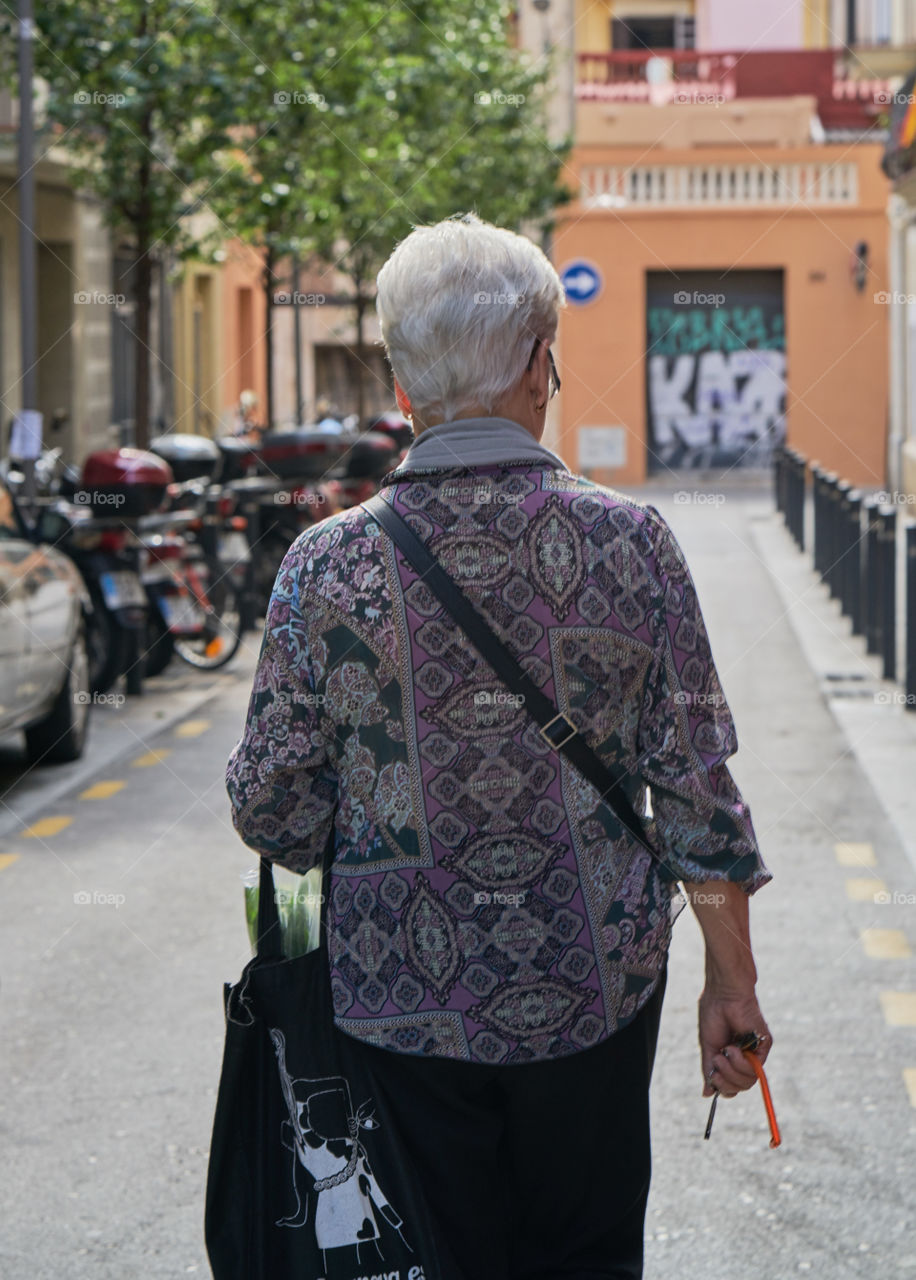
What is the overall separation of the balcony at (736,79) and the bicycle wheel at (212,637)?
22.1 m

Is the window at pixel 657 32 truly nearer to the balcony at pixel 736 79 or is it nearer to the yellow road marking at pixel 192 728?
the balcony at pixel 736 79

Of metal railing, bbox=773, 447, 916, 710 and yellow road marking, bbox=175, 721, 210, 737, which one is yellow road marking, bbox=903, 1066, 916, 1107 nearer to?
metal railing, bbox=773, 447, 916, 710

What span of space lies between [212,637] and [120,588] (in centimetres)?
133

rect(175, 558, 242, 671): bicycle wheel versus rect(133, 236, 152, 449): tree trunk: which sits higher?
rect(133, 236, 152, 449): tree trunk

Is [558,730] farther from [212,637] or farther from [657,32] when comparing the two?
[657,32]

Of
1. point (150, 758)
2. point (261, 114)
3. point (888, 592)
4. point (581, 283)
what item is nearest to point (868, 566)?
point (888, 592)

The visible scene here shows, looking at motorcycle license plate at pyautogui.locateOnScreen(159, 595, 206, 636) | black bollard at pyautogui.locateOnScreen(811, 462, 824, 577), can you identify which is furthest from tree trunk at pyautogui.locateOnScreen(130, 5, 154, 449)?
black bollard at pyautogui.locateOnScreen(811, 462, 824, 577)

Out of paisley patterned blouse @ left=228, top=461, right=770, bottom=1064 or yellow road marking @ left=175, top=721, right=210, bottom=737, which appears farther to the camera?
→ yellow road marking @ left=175, top=721, right=210, bottom=737

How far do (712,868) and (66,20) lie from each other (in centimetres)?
1129

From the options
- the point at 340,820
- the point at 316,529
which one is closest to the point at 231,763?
the point at 340,820

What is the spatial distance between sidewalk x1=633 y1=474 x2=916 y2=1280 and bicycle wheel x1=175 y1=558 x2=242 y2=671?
308cm

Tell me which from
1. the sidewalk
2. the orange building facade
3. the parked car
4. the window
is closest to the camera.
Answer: the sidewalk

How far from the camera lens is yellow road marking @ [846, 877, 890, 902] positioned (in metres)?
6.60

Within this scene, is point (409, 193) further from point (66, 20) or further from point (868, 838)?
point (868, 838)
